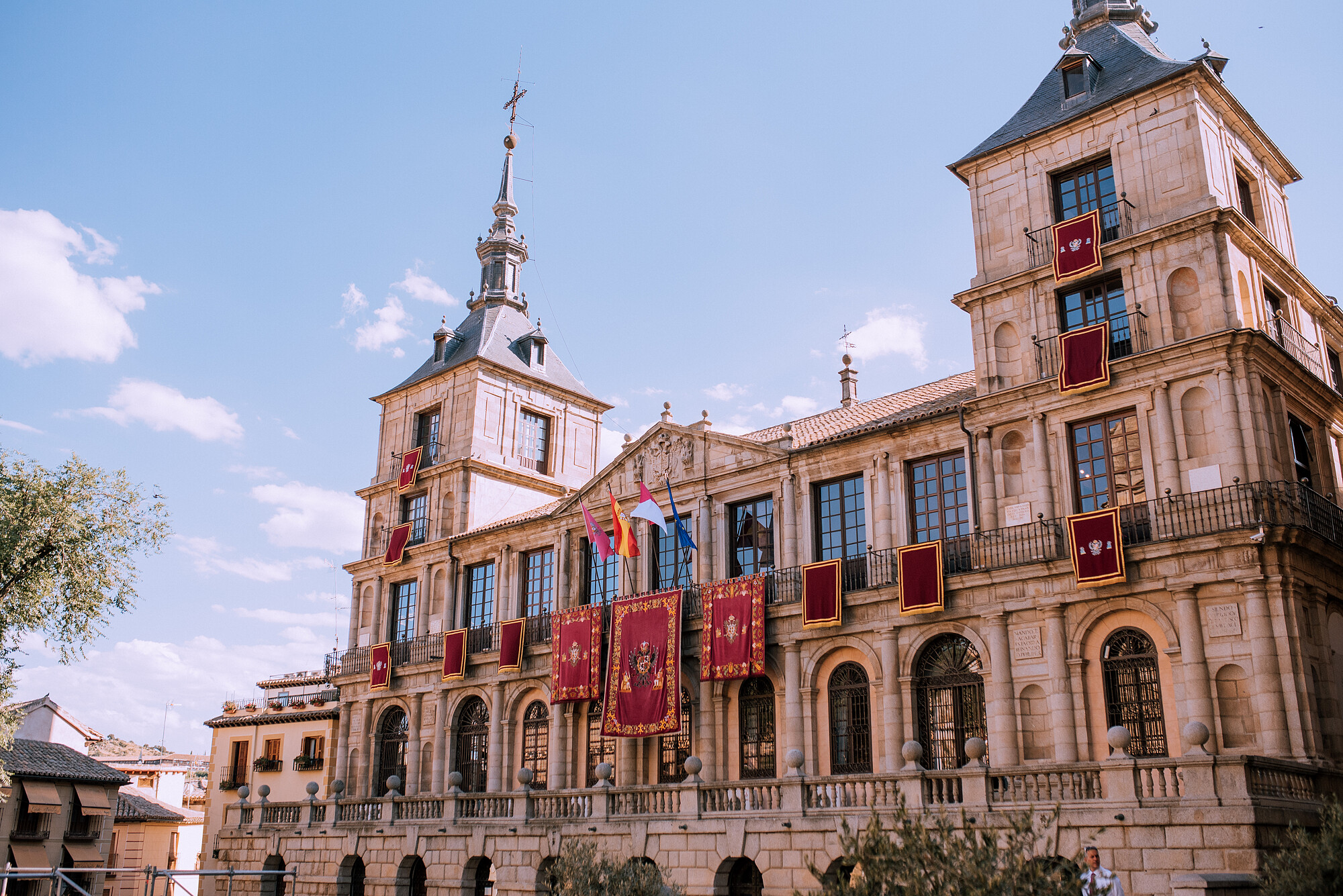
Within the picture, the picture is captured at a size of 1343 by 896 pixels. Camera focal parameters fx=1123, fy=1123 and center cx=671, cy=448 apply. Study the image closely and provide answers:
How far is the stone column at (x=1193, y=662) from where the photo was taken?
20047mm

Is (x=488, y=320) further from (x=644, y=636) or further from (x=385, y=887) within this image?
(x=385, y=887)

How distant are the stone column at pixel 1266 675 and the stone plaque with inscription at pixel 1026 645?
396cm

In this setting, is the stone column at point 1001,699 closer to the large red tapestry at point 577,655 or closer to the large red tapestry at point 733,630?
the large red tapestry at point 733,630

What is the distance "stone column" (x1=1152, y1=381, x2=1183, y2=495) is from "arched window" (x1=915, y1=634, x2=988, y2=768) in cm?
512

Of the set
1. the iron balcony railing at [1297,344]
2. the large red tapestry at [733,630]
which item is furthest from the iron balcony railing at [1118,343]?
the large red tapestry at [733,630]

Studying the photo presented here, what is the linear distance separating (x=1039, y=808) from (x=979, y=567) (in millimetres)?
5716

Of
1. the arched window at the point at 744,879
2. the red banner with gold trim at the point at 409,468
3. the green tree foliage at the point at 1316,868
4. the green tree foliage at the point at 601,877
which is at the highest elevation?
the red banner with gold trim at the point at 409,468

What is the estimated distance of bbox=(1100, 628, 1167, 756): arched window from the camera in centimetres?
2098

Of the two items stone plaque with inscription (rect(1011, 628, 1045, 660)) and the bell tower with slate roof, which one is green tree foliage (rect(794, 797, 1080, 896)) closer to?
stone plaque with inscription (rect(1011, 628, 1045, 660))

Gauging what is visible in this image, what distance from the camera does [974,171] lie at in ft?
88.9

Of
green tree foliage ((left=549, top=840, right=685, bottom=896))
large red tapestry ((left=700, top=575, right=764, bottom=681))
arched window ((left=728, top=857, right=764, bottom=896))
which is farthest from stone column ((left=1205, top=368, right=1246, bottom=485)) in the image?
green tree foliage ((left=549, top=840, right=685, bottom=896))

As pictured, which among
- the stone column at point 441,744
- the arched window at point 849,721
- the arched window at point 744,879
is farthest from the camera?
the stone column at point 441,744

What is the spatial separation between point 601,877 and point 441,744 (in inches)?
662

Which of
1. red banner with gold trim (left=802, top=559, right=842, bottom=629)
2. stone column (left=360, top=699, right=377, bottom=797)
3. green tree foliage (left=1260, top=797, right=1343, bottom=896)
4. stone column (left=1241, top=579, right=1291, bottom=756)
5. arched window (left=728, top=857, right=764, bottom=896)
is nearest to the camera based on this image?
green tree foliage (left=1260, top=797, right=1343, bottom=896)
